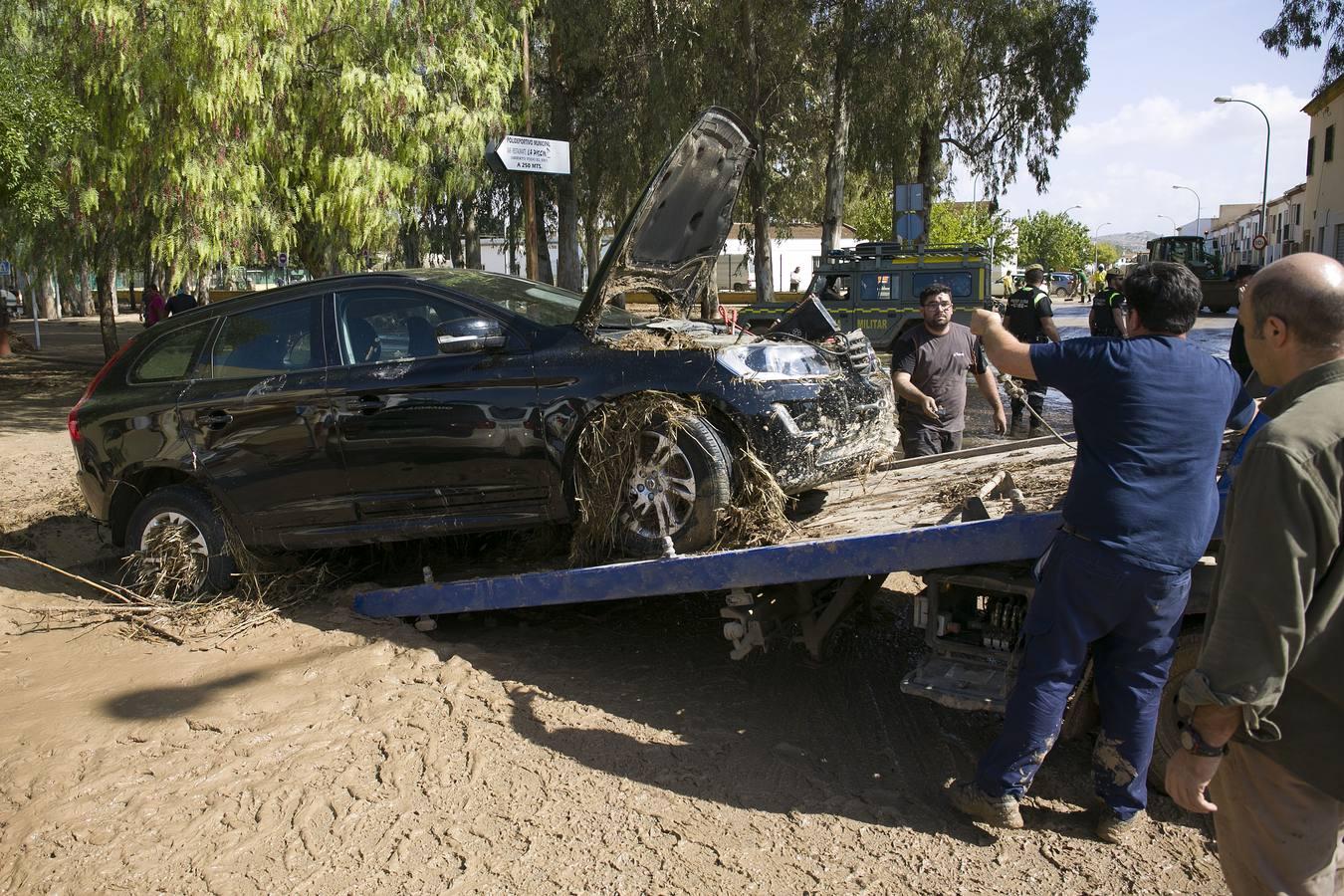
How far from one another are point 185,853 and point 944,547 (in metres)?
2.98

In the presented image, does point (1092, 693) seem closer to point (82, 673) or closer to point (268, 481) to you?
point (268, 481)

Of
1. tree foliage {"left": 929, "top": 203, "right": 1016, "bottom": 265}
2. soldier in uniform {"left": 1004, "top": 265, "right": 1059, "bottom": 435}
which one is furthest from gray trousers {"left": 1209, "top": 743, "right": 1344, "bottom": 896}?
tree foliage {"left": 929, "top": 203, "right": 1016, "bottom": 265}

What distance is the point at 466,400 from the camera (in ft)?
17.1

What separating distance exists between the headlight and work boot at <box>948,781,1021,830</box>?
2057 millimetres

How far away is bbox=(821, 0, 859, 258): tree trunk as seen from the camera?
75.4 ft


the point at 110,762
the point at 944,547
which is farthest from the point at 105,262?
the point at 944,547

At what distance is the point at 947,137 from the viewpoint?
101ft

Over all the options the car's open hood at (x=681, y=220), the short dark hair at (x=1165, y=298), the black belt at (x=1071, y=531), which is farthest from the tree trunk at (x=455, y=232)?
the black belt at (x=1071, y=531)

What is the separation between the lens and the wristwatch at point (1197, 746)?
226cm

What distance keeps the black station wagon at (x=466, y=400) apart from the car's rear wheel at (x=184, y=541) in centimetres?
2

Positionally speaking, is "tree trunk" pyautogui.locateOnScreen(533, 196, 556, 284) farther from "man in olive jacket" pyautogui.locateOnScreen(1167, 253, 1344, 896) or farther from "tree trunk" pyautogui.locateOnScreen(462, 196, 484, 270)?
"man in olive jacket" pyautogui.locateOnScreen(1167, 253, 1344, 896)

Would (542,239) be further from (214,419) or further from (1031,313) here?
(214,419)

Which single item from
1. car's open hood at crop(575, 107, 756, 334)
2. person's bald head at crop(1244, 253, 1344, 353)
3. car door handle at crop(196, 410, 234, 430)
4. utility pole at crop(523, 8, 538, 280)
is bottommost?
car door handle at crop(196, 410, 234, 430)

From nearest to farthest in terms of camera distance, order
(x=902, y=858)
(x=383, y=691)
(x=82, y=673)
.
→ (x=902, y=858), (x=383, y=691), (x=82, y=673)
